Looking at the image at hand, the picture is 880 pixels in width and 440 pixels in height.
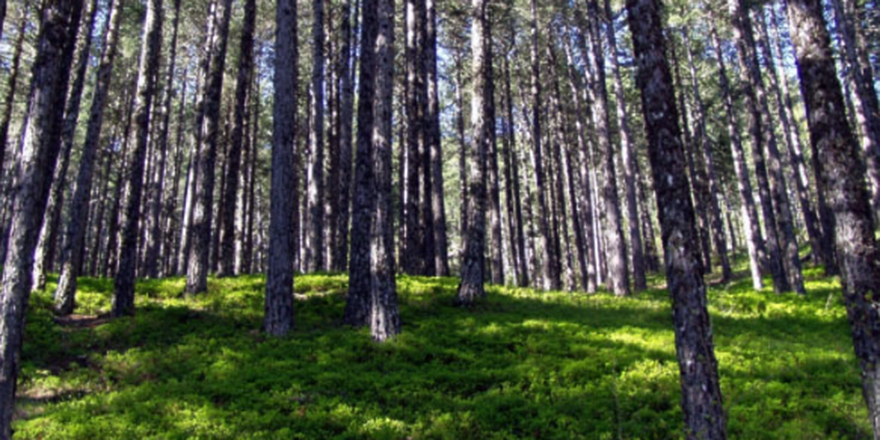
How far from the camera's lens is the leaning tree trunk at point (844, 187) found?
5363mm

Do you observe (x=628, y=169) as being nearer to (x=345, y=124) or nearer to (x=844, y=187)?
(x=345, y=124)

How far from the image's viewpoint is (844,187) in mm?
5734

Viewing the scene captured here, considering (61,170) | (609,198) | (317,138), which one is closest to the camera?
(61,170)

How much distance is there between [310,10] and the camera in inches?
1133

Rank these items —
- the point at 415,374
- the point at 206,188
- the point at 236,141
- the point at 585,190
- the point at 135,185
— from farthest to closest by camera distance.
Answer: the point at 585,190
the point at 236,141
the point at 206,188
the point at 135,185
the point at 415,374

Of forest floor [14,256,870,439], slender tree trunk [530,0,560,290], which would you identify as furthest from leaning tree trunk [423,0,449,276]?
forest floor [14,256,870,439]

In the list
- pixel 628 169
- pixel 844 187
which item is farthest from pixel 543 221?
pixel 844 187

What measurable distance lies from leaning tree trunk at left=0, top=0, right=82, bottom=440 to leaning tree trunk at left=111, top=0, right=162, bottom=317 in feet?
20.3

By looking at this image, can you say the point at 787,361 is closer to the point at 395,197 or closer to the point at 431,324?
the point at 431,324

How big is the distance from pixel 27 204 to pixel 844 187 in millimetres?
10013

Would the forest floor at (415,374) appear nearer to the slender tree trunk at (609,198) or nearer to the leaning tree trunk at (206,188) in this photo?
the leaning tree trunk at (206,188)

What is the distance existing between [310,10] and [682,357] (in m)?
Answer: 28.6

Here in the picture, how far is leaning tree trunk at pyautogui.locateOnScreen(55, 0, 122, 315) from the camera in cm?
1280

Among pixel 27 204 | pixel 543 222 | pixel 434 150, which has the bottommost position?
pixel 27 204
